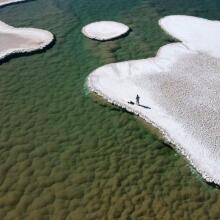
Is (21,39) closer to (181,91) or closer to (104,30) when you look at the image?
(104,30)

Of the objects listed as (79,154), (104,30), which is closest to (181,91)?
(79,154)

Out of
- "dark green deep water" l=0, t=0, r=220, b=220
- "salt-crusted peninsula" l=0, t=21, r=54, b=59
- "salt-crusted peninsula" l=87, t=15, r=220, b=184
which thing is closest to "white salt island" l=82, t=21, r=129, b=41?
"dark green deep water" l=0, t=0, r=220, b=220

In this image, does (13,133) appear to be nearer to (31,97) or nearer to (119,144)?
(31,97)

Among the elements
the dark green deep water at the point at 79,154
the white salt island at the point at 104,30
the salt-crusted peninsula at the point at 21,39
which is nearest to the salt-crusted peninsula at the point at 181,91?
the dark green deep water at the point at 79,154

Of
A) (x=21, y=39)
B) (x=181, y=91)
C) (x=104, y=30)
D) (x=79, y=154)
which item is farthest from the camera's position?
(x=104, y=30)

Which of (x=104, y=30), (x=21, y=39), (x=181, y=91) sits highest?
(x=21, y=39)

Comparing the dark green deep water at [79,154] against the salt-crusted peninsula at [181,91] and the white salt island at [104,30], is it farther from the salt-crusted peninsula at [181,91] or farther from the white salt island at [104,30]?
the white salt island at [104,30]

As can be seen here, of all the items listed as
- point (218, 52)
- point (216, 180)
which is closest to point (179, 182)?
point (216, 180)
